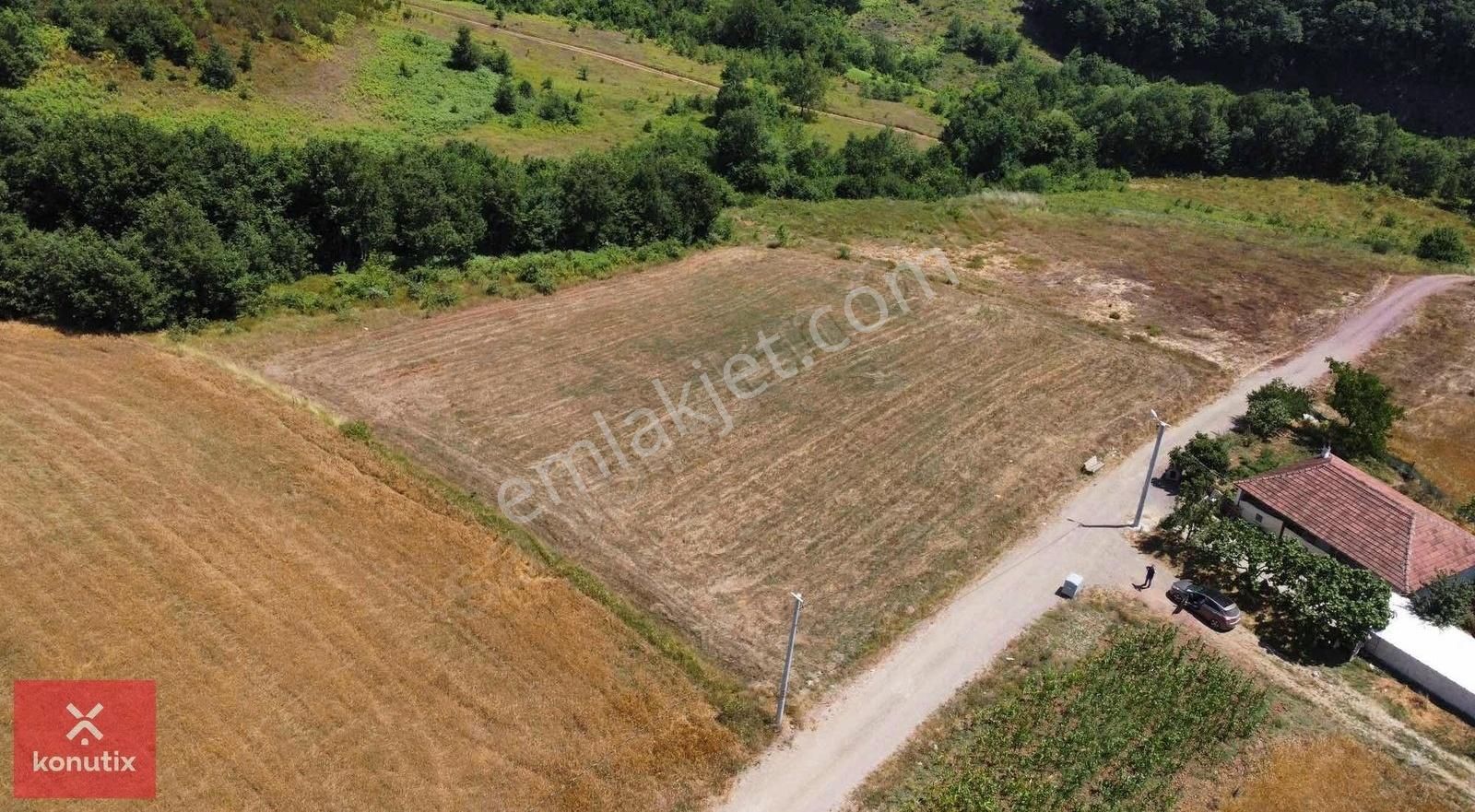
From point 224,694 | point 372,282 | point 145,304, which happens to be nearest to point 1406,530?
point 224,694

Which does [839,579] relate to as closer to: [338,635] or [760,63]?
[338,635]

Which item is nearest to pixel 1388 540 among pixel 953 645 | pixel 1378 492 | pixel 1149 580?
pixel 1378 492

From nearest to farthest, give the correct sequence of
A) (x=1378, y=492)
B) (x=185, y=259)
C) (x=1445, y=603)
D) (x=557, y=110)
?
(x=1445, y=603) → (x=1378, y=492) → (x=185, y=259) → (x=557, y=110)

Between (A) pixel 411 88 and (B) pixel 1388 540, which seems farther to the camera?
(A) pixel 411 88

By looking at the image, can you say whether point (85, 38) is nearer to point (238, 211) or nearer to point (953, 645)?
point (238, 211)

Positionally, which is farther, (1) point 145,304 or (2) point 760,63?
(2) point 760,63

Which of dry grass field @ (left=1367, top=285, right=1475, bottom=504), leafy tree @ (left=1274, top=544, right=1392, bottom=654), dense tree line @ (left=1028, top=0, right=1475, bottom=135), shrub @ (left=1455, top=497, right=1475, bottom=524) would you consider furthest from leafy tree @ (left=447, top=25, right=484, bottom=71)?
dense tree line @ (left=1028, top=0, right=1475, bottom=135)

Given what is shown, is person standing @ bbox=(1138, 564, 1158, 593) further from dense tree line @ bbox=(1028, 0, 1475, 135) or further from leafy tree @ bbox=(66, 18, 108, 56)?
dense tree line @ bbox=(1028, 0, 1475, 135)
